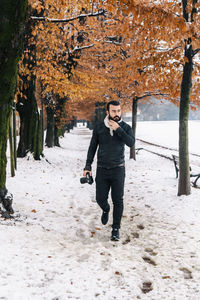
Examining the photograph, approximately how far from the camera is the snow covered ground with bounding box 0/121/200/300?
10.2ft

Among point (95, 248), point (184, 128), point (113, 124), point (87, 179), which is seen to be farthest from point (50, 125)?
point (95, 248)

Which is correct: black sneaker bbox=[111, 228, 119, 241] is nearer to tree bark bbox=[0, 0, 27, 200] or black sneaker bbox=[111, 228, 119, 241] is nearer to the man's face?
the man's face

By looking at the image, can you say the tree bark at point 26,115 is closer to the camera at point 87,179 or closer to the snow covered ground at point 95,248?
the snow covered ground at point 95,248

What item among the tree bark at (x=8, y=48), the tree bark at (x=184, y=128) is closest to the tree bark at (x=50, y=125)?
the tree bark at (x=184, y=128)

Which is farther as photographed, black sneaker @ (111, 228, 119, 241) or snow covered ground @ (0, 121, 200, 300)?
black sneaker @ (111, 228, 119, 241)

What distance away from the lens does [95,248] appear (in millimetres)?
4258

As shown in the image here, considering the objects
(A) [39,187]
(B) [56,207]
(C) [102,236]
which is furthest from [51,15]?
(C) [102,236]

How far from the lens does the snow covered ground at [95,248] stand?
3102 millimetres

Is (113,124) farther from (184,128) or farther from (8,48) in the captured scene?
(184,128)

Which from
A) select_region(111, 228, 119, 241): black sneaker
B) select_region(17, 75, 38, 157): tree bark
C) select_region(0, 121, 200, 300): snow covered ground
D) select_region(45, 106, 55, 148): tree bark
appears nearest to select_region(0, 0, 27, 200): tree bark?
select_region(0, 121, 200, 300): snow covered ground

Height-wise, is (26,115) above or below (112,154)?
above

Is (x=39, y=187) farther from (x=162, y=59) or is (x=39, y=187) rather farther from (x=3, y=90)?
(x=162, y=59)

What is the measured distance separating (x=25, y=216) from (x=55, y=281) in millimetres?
2420

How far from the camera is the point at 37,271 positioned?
3305mm
